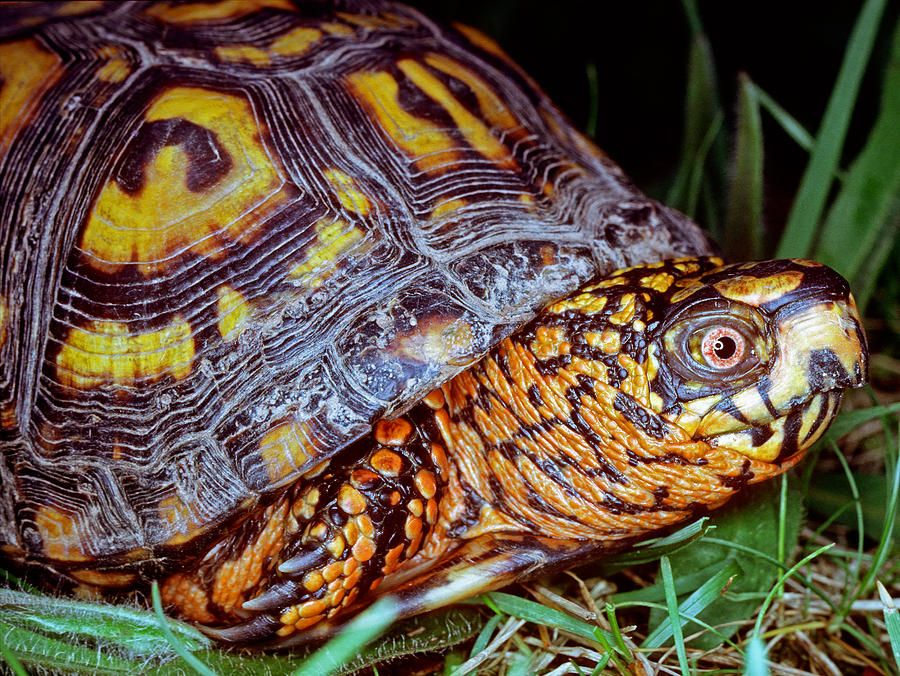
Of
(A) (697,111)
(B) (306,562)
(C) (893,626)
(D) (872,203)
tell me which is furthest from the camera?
(A) (697,111)

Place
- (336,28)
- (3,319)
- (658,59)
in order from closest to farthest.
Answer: (3,319)
(336,28)
(658,59)

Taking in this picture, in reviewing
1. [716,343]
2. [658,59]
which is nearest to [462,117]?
[716,343]

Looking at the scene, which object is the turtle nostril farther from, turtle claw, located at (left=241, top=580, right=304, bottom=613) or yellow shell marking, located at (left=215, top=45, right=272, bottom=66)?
yellow shell marking, located at (left=215, top=45, right=272, bottom=66)

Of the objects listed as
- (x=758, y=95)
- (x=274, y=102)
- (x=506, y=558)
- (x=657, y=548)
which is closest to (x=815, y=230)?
(x=758, y=95)

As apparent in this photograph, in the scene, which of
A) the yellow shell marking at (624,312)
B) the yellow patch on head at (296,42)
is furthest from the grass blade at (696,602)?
the yellow patch on head at (296,42)

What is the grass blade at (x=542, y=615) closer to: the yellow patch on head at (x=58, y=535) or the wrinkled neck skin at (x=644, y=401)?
the wrinkled neck skin at (x=644, y=401)

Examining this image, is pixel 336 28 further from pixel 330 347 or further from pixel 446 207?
pixel 330 347

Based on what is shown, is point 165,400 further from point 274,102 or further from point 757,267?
point 757,267
